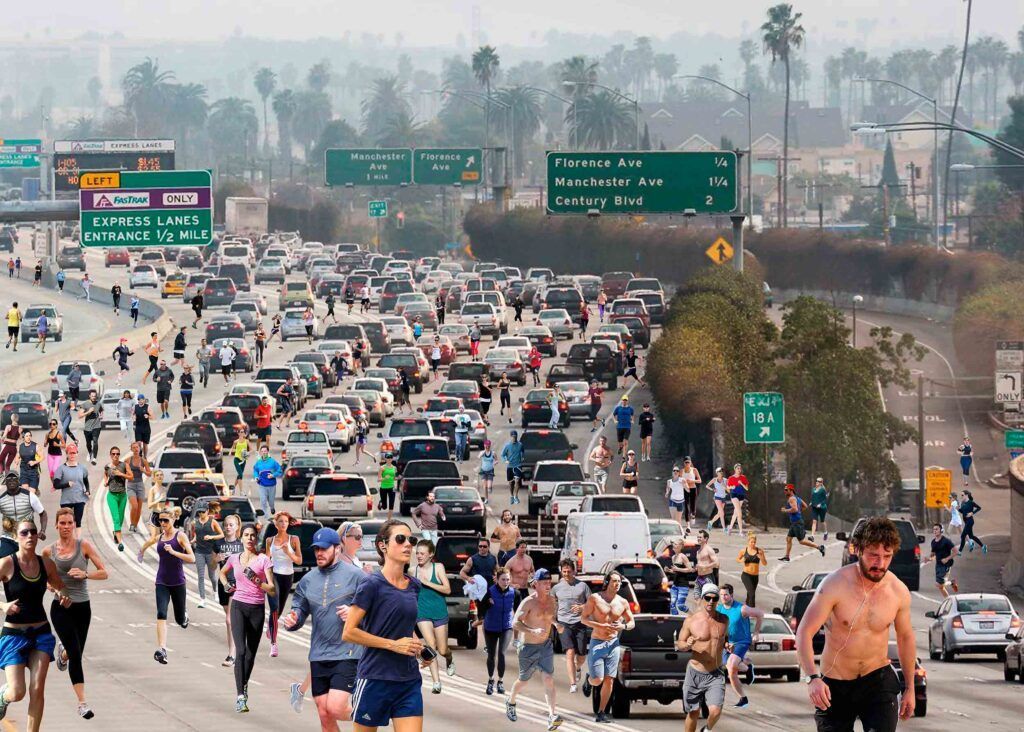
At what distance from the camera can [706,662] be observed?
739 inches

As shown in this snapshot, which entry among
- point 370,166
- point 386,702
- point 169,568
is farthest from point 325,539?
point 370,166

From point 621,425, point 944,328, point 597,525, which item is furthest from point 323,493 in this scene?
point 944,328

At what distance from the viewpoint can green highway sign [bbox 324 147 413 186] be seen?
131125 millimetres

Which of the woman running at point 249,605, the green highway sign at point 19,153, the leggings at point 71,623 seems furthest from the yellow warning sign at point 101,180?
the green highway sign at point 19,153

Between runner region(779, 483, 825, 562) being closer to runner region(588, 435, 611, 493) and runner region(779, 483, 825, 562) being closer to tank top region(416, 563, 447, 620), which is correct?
runner region(588, 435, 611, 493)

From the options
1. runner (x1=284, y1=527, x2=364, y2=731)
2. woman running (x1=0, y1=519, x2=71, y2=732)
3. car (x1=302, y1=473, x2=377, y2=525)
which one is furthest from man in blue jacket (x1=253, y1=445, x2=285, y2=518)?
runner (x1=284, y1=527, x2=364, y2=731)

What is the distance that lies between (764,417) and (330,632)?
112 ft

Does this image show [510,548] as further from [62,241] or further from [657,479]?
[62,241]

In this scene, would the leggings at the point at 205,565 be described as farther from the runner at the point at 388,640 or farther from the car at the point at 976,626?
the runner at the point at 388,640

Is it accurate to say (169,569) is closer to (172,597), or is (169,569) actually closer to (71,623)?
(172,597)

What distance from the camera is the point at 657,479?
55.1 m

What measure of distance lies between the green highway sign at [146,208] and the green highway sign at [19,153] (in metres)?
88.2

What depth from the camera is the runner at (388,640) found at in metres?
12.1

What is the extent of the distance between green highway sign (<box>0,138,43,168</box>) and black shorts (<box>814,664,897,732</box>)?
149 m
